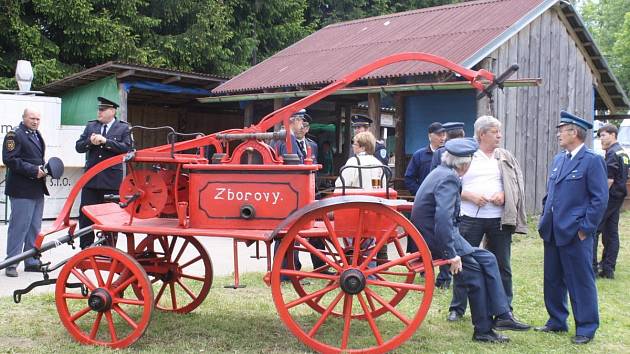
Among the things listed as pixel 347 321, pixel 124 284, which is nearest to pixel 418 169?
pixel 347 321

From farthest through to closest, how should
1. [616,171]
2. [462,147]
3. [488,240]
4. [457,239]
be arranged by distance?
[616,171]
[488,240]
[457,239]
[462,147]

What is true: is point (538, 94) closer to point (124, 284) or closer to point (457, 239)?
point (457, 239)

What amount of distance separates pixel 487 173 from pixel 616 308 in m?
1.99

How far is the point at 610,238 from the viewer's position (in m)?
8.18

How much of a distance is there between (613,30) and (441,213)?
42.1 metres

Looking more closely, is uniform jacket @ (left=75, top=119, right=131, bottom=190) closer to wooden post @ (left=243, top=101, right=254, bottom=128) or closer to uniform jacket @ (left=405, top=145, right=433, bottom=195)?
uniform jacket @ (left=405, top=145, right=433, bottom=195)

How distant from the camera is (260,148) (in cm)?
479

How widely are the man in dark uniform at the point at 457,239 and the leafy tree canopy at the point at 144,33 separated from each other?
14.5 m

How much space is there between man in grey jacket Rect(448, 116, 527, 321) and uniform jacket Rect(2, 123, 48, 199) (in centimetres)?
442

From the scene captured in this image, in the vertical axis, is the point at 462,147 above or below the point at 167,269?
above

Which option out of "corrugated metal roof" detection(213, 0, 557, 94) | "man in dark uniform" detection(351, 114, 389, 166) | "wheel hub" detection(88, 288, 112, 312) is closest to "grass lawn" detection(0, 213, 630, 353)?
"wheel hub" detection(88, 288, 112, 312)

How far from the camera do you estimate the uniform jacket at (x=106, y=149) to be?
700 centimetres

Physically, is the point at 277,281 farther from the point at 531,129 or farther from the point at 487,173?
the point at 531,129

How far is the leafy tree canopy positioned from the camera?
17.7m
